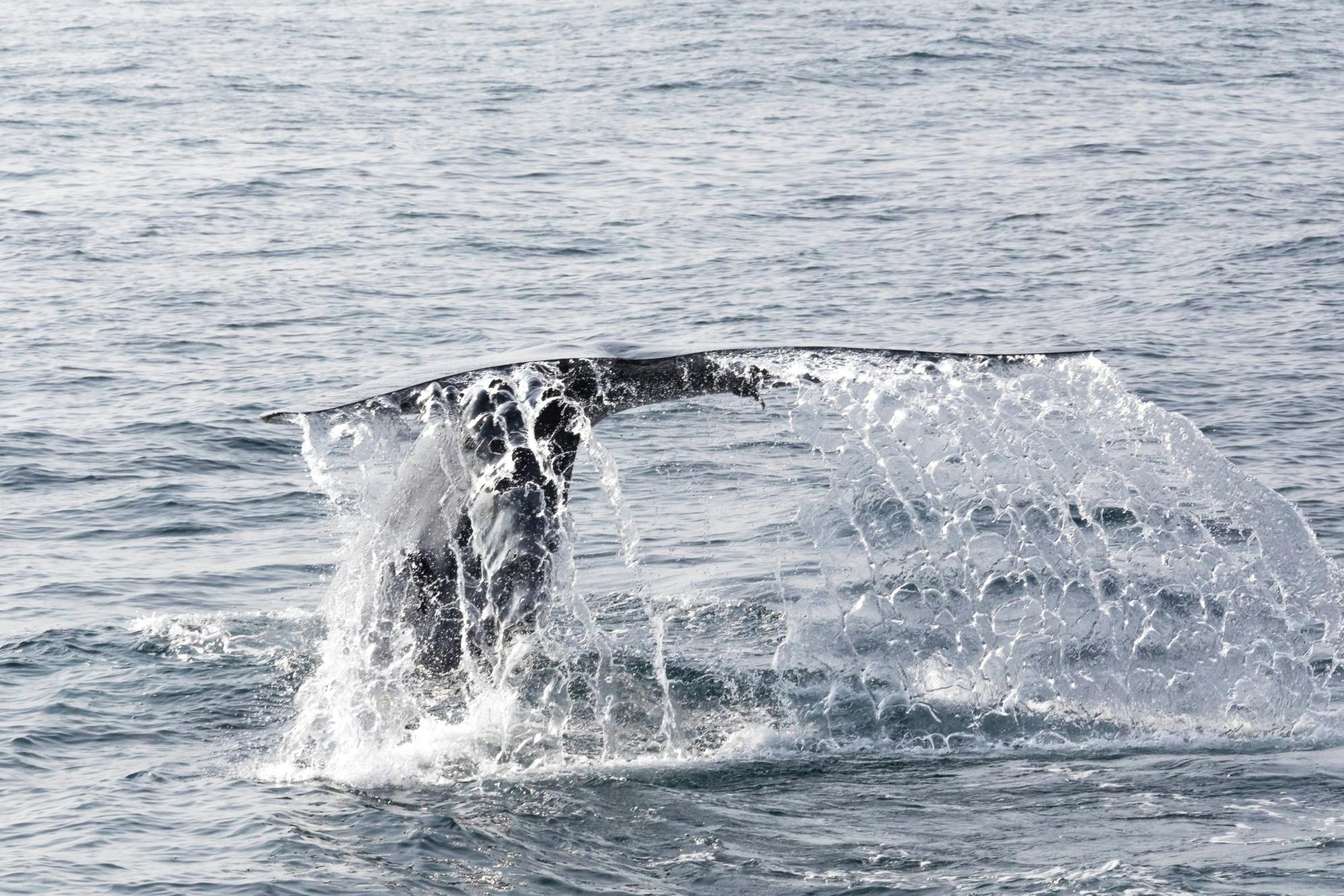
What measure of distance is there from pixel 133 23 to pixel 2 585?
30860 mm

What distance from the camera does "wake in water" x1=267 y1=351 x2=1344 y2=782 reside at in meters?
8.16

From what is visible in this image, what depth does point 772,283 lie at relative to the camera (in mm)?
19516

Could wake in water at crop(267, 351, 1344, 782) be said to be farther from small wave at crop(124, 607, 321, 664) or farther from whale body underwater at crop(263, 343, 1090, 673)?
small wave at crop(124, 607, 321, 664)

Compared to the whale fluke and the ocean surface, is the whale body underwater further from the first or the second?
the ocean surface

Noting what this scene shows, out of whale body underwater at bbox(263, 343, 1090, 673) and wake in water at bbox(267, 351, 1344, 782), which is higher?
whale body underwater at bbox(263, 343, 1090, 673)

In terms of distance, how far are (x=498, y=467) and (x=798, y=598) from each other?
3.53 meters

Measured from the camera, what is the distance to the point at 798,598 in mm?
11180

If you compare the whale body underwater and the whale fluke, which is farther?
the whale body underwater

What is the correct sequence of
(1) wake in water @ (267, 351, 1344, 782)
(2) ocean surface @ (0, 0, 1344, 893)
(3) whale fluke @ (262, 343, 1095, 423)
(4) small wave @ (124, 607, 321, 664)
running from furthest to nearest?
(4) small wave @ (124, 607, 321, 664) < (1) wake in water @ (267, 351, 1344, 782) < (2) ocean surface @ (0, 0, 1344, 893) < (3) whale fluke @ (262, 343, 1095, 423)

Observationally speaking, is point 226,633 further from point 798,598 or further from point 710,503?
point 710,503

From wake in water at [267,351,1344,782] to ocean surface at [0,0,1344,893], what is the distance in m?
0.04

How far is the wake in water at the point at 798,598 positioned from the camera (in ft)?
26.8

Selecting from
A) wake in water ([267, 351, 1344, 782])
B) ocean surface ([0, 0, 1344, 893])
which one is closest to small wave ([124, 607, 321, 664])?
ocean surface ([0, 0, 1344, 893])

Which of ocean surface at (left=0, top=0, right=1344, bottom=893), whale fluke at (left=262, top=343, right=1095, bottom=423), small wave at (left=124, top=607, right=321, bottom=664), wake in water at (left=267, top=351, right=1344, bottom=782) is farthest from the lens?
small wave at (left=124, top=607, right=321, bottom=664)
